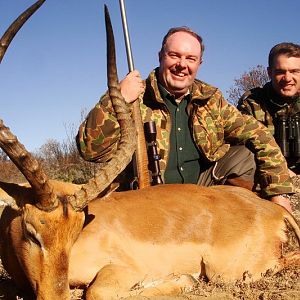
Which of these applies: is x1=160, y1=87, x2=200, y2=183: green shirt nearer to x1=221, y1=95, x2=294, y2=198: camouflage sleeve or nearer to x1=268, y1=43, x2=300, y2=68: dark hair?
x1=221, y1=95, x2=294, y2=198: camouflage sleeve

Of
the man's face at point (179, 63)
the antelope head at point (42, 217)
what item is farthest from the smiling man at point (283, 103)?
the antelope head at point (42, 217)

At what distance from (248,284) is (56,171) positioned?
15.8 m

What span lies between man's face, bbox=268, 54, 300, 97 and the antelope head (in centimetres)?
442

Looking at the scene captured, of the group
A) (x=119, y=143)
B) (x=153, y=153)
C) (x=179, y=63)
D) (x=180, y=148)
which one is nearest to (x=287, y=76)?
(x=179, y=63)

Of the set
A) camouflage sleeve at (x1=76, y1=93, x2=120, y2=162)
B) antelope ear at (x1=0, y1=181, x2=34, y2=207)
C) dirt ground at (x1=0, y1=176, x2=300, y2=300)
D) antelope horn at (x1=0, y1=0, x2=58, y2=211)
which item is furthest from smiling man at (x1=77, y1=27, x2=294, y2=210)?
antelope horn at (x1=0, y1=0, x2=58, y2=211)

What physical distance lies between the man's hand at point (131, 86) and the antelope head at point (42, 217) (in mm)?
1661

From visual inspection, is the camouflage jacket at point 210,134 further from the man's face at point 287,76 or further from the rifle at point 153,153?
the man's face at point 287,76

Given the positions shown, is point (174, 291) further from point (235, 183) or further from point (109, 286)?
point (235, 183)

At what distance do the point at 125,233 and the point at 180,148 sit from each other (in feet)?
6.60

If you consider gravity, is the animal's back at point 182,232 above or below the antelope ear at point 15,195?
below

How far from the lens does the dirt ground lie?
13.4ft

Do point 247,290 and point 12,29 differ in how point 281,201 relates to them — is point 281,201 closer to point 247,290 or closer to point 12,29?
point 247,290

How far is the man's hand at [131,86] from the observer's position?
588 cm

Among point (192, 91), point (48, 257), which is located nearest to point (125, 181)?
point (192, 91)
